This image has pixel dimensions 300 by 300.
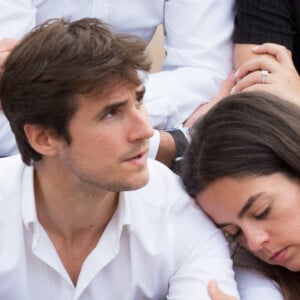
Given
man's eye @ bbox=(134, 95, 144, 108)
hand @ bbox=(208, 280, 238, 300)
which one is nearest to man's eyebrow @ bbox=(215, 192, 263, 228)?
hand @ bbox=(208, 280, 238, 300)

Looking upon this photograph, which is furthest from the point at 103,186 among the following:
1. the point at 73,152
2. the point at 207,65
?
the point at 207,65

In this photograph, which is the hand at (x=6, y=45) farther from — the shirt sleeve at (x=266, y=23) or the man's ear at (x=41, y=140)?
the shirt sleeve at (x=266, y=23)

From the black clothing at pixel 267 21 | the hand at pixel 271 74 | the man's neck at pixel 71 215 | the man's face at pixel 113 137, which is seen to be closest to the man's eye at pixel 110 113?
the man's face at pixel 113 137

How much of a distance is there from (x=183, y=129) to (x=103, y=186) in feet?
1.42

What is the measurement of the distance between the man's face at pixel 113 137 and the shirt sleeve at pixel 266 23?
1.90 feet

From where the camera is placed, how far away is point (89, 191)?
1159mm

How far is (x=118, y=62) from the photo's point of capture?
1.08 m

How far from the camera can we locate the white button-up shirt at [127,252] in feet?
3.85

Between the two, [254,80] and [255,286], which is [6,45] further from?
[255,286]

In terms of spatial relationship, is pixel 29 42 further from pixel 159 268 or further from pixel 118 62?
pixel 159 268

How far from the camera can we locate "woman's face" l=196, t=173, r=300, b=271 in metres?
1.18

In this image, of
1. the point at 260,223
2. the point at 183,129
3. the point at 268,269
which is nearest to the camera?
the point at 260,223

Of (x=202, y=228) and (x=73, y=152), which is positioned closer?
(x=73, y=152)

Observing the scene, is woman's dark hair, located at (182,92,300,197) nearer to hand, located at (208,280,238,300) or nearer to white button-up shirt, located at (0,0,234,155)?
hand, located at (208,280,238,300)
